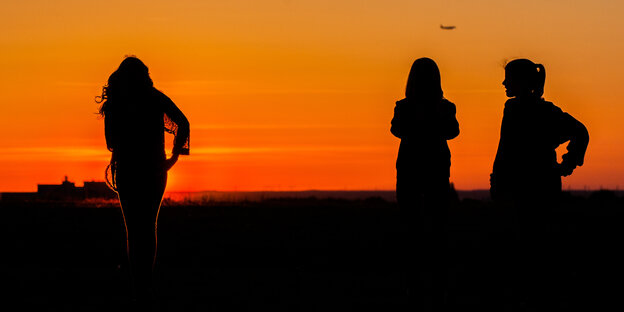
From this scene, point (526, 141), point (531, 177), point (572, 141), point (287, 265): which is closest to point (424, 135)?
point (526, 141)

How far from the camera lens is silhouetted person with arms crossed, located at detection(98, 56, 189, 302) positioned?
9.09 meters

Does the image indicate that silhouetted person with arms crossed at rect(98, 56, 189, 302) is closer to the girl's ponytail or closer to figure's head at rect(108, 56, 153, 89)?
figure's head at rect(108, 56, 153, 89)

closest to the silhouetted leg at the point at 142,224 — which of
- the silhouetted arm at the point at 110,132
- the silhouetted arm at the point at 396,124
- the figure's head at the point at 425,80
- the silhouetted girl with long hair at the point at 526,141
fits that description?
the silhouetted arm at the point at 110,132

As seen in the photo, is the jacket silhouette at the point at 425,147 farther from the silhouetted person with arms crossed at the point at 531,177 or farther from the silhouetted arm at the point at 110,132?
the silhouetted arm at the point at 110,132

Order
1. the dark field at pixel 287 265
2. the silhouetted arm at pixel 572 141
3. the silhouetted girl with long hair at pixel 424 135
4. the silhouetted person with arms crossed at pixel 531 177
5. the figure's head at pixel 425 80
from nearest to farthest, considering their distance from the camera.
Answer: the silhouetted person with arms crossed at pixel 531 177 < the silhouetted arm at pixel 572 141 < the silhouetted girl with long hair at pixel 424 135 < the figure's head at pixel 425 80 < the dark field at pixel 287 265

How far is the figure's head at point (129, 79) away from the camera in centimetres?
923

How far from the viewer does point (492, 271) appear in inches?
537

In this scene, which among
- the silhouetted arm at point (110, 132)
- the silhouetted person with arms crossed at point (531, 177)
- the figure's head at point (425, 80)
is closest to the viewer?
the silhouetted person with arms crossed at point (531, 177)

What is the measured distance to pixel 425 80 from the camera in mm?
9164

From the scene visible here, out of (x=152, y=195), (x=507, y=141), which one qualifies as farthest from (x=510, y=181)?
(x=152, y=195)

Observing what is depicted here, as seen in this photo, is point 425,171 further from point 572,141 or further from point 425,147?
point 572,141

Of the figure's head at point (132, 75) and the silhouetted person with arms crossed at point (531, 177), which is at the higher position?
the figure's head at point (132, 75)

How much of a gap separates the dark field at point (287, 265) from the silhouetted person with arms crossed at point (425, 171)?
0.17m

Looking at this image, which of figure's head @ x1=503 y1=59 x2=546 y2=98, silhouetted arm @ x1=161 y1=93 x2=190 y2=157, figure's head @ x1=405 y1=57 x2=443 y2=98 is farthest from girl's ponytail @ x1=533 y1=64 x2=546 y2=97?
silhouetted arm @ x1=161 y1=93 x2=190 y2=157
